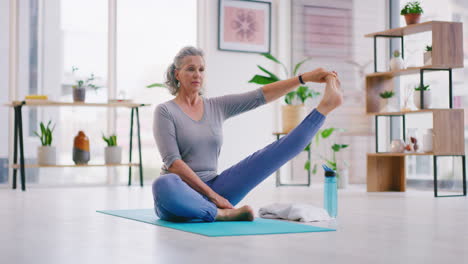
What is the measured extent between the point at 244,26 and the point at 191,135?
412 centimetres

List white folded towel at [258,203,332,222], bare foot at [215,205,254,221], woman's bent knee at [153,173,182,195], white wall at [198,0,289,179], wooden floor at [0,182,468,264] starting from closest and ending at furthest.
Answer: wooden floor at [0,182,468,264] → woman's bent knee at [153,173,182,195] → bare foot at [215,205,254,221] → white folded towel at [258,203,332,222] → white wall at [198,0,289,179]

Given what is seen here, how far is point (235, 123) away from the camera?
660 cm

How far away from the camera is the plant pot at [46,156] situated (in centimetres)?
549

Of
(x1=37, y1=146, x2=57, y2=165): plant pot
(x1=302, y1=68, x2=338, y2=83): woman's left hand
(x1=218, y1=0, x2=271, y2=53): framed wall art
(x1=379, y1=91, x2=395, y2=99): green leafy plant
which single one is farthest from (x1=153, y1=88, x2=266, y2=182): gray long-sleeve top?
(x1=218, y1=0, x2=271, y2=53): framed wall art

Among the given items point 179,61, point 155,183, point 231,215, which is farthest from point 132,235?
point 179,61

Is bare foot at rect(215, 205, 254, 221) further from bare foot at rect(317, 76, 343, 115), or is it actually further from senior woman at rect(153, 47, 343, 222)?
bare foot at rect(317, 76, 343, 115)

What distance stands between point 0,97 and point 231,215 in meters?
3.94

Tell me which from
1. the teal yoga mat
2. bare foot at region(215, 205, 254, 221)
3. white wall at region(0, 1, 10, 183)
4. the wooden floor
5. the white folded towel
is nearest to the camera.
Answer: the wooden floor

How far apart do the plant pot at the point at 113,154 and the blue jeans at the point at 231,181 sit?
315 cm

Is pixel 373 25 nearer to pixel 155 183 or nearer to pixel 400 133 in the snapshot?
pixel 400 133

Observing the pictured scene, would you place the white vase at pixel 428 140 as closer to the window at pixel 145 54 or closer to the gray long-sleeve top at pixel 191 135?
the gray long-sleeve top at pixel 191 135

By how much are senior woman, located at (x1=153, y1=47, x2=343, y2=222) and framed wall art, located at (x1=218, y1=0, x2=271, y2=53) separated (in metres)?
3.75

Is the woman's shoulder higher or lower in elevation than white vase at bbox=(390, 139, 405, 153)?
higher

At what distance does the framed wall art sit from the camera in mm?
6578
